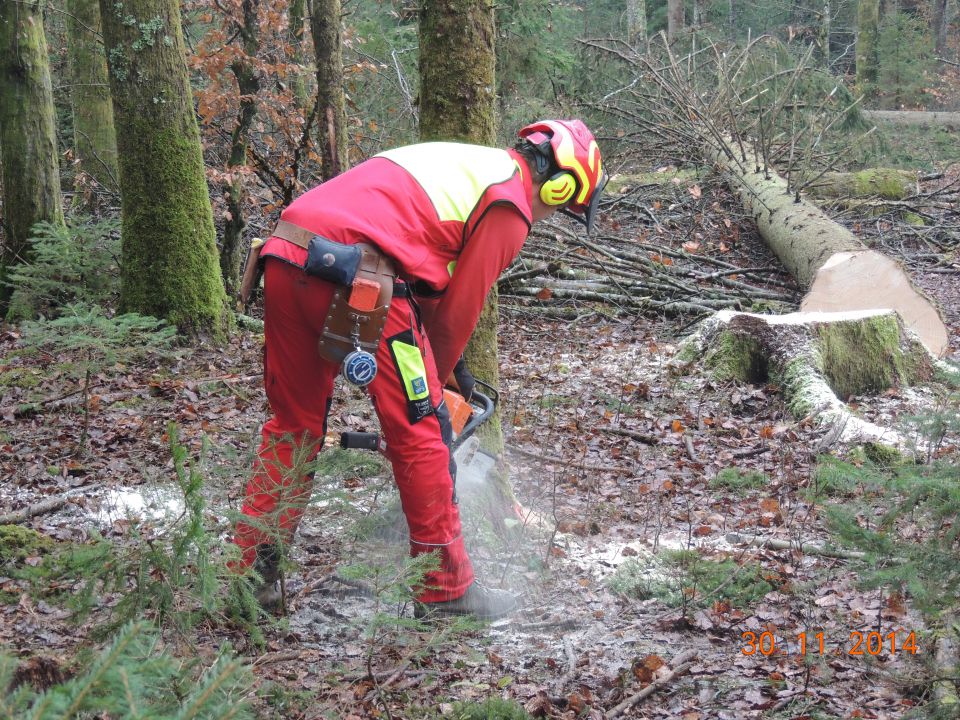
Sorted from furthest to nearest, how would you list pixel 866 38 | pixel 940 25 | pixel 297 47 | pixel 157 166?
pixel 940 25
pixel 866 38
pixel 297 47
pixel 157 166

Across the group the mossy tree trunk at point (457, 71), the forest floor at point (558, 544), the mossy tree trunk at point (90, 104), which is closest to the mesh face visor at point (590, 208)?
the mossy tree trunk at point (457, 71)

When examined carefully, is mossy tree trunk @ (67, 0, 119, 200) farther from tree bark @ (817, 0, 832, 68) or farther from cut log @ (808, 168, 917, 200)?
tree bark @ (817, 0, 832, 68)

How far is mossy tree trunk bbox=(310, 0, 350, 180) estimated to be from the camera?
847 centimetres

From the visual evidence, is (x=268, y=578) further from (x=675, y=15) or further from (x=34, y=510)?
(x=675, y=15)

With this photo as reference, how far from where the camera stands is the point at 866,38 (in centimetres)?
2333

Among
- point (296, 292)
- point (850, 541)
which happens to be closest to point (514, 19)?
point (296, 292)

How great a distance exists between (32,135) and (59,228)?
1.02m

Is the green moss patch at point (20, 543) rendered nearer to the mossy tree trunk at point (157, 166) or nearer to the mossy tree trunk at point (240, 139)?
the mossy tree trunk at point (157, 166)

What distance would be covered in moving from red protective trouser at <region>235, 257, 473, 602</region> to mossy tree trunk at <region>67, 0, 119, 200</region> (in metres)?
7.74

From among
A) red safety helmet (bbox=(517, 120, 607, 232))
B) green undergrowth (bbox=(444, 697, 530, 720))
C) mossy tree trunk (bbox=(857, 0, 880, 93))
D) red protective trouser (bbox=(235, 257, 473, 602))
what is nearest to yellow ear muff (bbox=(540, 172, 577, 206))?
red safety helmet (bbox=(517, 120, 607, 232))

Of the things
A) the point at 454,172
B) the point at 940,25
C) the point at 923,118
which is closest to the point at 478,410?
the point at 454,172

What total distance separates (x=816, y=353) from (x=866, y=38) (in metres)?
20.7

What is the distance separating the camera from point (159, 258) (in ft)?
23.4

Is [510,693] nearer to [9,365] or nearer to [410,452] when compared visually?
[410,452]
